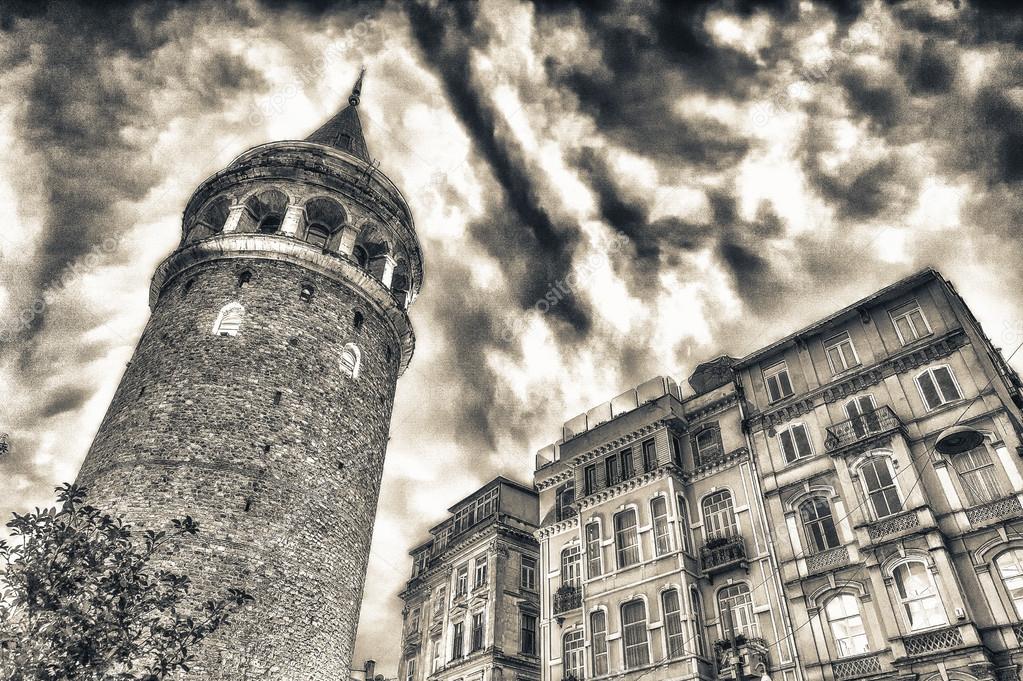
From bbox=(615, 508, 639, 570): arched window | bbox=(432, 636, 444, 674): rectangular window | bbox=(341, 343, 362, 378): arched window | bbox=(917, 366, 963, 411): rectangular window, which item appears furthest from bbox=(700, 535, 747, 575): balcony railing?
bbox=(432, 636, 444, 674): rectangular window

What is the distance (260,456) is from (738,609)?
714 inches

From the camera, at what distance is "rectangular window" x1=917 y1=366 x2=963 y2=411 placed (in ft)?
79.3

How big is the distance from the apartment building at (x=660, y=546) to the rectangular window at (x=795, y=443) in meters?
1.50

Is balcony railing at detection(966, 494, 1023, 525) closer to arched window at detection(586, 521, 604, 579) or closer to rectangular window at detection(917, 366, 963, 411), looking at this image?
rectangular window at detection(917, 366, 963, 411)

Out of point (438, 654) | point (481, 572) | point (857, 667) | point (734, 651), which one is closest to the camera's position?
point (857, 667)

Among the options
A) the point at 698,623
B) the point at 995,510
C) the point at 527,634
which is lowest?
the point at 698,623

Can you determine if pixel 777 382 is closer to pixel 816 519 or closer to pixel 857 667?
pixel 816 519

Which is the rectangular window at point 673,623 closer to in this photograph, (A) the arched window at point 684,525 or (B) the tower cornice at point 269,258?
(A) the arched window at point 684,525

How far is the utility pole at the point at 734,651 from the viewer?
21.8 meters

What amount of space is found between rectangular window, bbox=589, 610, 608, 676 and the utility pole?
521 cm

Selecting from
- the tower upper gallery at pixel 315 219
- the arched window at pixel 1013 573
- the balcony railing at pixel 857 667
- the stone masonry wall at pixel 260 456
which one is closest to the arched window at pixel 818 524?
the balcony railing at pixel 857 667

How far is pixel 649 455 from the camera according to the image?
31625 mm

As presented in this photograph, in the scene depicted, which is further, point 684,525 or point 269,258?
point 684,525

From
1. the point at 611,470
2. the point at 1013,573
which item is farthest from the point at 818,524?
the point at 611,470
